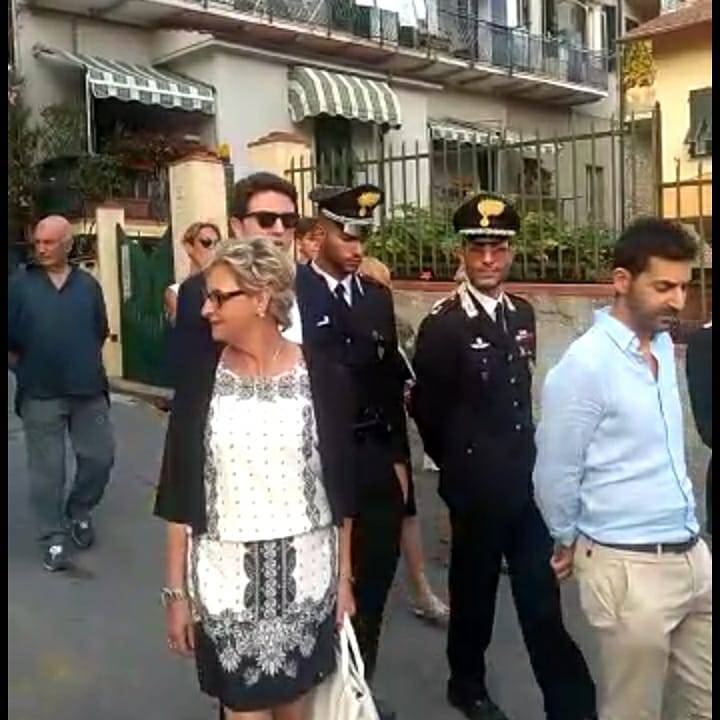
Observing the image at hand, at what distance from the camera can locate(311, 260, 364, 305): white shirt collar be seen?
3.88 metres

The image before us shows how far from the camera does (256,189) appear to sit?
3416mm

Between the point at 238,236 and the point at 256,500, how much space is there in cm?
84

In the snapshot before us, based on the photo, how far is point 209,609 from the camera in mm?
2768

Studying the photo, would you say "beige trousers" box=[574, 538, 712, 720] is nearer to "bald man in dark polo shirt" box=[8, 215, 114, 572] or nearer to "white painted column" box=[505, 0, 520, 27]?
"bald man in dark polo shirt" box=[8, 215, 114, 572]

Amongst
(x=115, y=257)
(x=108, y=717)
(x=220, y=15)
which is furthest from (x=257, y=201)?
(x=220, y=15)

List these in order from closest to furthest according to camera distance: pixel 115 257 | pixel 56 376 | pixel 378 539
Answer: pixel 378 539 → pixel 56 376 → pixel 115 257

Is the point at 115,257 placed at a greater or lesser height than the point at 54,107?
lesser

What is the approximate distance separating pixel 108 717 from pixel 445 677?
1268mm

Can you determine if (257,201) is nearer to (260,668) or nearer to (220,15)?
(260,668)

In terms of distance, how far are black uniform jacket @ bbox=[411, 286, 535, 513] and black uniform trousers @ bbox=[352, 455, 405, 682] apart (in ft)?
0.74

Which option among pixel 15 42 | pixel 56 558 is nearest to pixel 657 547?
pixel 56 558

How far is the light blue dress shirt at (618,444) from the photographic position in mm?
2941

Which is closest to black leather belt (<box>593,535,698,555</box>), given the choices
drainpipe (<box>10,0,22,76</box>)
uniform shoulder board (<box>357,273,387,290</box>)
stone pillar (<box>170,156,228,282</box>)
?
uniform shoulder board (<box>357,273,387,290</box>)

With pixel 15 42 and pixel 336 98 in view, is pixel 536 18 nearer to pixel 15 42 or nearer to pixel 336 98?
pixel 336 98
